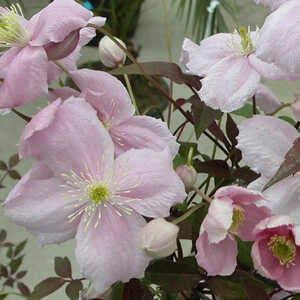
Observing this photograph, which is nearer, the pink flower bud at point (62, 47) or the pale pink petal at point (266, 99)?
the pink flower bud at point (62, 47)

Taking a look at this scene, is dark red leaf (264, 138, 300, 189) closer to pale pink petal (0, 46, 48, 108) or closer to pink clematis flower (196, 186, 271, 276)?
pink clematis flower (196, 186, 271, 276)

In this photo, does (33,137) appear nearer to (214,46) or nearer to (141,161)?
(141,161)

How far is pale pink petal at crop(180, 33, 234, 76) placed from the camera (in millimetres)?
382

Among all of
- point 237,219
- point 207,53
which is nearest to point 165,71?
point 207,53

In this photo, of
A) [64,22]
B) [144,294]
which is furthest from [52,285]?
[64,22]

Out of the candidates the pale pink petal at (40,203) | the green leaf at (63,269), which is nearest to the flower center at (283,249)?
the pale pink petal at (40,203)

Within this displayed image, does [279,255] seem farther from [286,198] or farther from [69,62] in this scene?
[69,62]

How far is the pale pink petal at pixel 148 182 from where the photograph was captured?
0.99 ft

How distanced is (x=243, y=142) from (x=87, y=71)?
0.32 ft

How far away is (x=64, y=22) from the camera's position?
0.31m

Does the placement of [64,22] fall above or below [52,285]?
above

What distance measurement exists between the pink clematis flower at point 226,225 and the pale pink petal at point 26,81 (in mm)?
110

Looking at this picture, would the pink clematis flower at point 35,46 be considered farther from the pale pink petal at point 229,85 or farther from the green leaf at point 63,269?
the green leaf at point 63,269

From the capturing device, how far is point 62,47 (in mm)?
315
